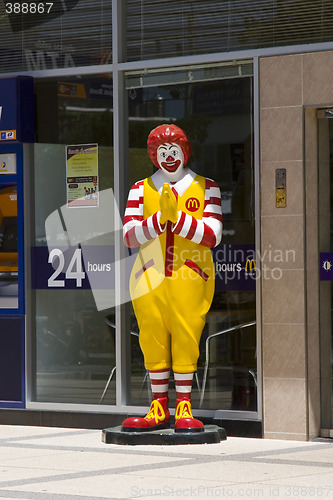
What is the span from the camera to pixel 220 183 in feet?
31.7

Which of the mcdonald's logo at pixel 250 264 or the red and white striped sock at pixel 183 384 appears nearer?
the red and white striped sock at pixel 183 384

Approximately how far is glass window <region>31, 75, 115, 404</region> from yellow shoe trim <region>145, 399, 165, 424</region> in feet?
3.36

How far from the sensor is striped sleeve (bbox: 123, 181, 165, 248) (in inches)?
355

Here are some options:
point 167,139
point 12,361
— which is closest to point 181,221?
point 167,139

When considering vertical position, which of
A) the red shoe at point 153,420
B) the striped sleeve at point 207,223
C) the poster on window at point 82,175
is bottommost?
the red shoe at point 153,420

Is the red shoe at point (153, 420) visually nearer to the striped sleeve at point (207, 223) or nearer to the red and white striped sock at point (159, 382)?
the red and white striped sock at point (159, 382)

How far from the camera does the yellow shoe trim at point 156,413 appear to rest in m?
9.10

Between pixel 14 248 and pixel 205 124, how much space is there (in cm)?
224

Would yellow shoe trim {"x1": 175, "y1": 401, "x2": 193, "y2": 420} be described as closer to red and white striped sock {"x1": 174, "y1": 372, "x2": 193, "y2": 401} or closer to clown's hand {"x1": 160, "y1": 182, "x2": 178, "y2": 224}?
red and white striped sock {"x1": 174, "y1": 372, "x2": 193, "y2": 401}

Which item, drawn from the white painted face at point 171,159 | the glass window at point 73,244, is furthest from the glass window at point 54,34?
the white painted face at point 171,159

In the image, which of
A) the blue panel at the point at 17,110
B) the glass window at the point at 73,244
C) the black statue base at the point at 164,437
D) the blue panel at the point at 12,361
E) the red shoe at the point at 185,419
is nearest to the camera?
the black statue base at the point at 164,437

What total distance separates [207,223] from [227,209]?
2.20 feet

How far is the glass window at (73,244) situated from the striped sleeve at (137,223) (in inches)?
36.0

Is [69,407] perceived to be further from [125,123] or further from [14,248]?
[125,123]
